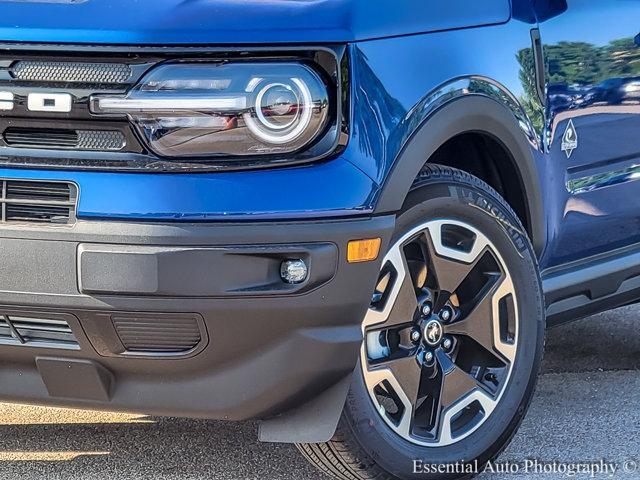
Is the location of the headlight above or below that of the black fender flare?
above

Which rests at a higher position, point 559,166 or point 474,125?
point 474,125

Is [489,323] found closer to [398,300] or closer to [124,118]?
[398,300]

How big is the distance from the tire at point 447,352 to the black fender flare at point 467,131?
13cm

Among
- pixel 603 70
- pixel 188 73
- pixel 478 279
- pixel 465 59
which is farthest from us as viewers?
pixel 603 70

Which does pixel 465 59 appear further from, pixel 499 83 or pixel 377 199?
pixel 377 199

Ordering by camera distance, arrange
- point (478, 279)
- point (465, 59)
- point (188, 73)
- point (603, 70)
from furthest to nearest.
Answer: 1. point (603, 70)
2. point (478, 279)
3. point (465, 59)
4. point (188, 73)

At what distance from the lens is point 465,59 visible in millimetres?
3119

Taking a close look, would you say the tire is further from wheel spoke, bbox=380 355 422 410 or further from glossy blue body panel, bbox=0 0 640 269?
glossy blue body panel, bbox=0 0 640 269

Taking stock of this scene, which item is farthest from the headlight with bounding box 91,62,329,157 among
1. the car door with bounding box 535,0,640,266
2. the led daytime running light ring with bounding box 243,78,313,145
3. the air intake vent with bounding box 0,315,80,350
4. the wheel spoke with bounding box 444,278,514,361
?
the car door with bounding box 535,0,640,266

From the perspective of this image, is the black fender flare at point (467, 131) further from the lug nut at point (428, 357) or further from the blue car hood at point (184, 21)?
the lug nut at point (428, 357)

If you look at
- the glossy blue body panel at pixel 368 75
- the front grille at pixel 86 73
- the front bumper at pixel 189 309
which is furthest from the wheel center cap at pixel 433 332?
the front grille at pixel 86 73

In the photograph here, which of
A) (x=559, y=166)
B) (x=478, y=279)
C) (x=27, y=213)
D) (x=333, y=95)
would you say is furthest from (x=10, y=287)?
(x=559, y=166)

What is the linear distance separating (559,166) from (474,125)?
1.61 ft

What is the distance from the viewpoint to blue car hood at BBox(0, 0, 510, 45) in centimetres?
267
